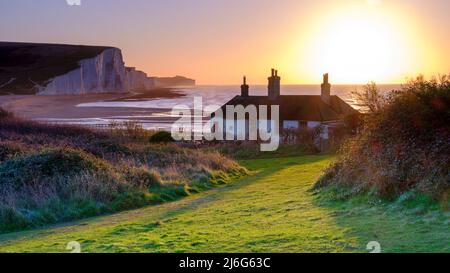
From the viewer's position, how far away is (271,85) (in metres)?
47.0

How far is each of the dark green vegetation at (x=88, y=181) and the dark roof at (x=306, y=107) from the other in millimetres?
21858

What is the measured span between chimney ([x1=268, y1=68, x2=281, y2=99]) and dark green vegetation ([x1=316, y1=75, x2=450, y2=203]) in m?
32.4

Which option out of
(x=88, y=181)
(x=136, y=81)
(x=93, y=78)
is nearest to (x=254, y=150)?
(x=88, y=181)

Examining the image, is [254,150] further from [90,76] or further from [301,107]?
[90,76]

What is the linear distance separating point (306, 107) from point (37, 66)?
108 feet

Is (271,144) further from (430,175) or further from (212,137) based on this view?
(430,175)

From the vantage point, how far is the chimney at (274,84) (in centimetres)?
4557

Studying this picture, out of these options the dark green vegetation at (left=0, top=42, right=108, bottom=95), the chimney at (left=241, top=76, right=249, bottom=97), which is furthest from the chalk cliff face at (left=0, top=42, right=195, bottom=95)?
the chimney at (left=241, top=76, right=249, bottom=97)

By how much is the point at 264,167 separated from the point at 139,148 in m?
6.38

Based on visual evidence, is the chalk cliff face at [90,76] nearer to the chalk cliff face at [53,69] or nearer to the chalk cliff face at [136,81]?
the chalk cliff face at [53,69]

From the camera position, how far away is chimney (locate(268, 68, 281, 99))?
45569mm

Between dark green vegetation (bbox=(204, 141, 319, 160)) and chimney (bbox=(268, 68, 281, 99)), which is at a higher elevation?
chimney (bbox=(268, 68, 281, 99))

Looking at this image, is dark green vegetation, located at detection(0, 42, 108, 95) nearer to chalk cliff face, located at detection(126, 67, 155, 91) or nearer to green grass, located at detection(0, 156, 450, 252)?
chalk cliff face, located at detection(126, 67, 155, 91)
